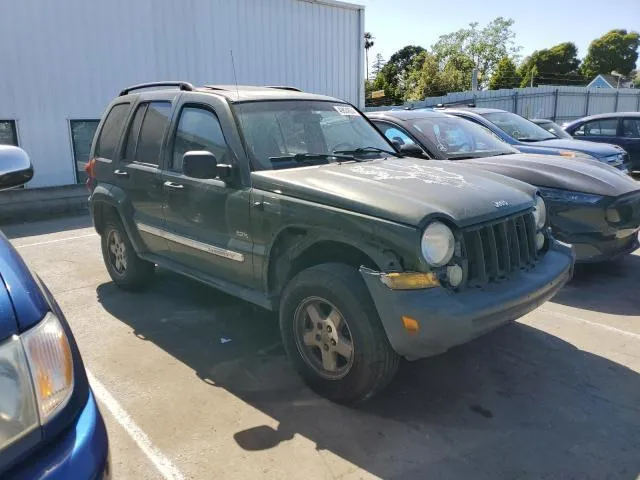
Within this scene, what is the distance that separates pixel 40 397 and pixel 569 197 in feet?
16.9

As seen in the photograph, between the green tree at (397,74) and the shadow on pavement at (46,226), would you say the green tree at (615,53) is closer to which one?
the green tree at (397,74)

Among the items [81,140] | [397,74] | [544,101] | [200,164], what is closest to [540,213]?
[200,164]

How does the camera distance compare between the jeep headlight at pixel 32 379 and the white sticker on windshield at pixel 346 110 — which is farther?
the white sticker on windshield at pixel 346 110

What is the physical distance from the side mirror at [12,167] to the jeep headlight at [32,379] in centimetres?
112

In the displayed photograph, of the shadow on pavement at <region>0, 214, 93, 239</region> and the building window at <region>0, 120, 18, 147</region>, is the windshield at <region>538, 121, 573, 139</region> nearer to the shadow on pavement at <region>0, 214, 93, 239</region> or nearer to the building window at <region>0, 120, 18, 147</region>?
the shadow on pavement at <region>0, 214, 93, 239</region>

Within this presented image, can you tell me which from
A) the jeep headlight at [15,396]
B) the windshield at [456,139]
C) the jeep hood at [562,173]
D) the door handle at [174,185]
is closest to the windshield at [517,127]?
the windshield at [456,139]

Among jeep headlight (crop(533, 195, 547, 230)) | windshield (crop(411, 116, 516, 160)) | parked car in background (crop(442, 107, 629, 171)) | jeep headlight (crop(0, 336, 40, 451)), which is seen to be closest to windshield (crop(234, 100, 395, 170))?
jeep headlight (crop(533, 195, 547, 230))

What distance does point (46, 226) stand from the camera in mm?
9406

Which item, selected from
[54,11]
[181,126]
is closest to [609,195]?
[181,126]

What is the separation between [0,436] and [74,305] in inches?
156

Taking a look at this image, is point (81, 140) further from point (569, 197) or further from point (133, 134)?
point (569, 197)

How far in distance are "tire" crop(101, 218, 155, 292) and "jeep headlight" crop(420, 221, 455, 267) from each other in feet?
10.9

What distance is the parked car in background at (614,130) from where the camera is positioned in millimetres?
12445

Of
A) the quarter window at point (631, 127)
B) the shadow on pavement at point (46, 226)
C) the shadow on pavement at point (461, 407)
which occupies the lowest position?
the shadow on pavement at point (46, 226)
